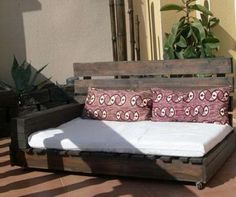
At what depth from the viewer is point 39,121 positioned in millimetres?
4199

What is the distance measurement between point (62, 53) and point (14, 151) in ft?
10.9

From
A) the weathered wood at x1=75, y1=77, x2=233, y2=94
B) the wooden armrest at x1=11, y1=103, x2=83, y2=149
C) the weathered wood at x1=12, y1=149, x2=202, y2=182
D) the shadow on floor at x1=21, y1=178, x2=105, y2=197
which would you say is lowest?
the shadow on floor at x1=21, y1=178, x2=105, y2=197

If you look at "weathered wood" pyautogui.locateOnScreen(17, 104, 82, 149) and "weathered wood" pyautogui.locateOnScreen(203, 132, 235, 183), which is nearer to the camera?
"weathered wood" pyautogui.locateOnScreen(203, 132, 235, 183)

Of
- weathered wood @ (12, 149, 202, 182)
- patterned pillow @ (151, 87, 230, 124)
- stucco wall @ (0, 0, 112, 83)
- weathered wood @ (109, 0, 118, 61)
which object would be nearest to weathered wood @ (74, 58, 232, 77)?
patterned pillow @ (151, 87, 230, 124)

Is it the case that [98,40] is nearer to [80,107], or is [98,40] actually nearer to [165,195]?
[80,107]

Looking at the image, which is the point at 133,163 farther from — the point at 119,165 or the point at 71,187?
the point at 71,187

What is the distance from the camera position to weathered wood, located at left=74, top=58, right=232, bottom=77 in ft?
13.9

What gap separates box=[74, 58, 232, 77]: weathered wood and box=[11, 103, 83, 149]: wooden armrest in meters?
0.58

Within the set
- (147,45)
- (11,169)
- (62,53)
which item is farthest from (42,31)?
(11,169)

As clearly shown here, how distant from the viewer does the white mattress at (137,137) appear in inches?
135

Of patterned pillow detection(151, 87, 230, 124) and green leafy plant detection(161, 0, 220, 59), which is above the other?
green leafy plant detection(161, 0, 220, 59)

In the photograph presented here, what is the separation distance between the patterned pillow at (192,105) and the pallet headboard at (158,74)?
161 mm

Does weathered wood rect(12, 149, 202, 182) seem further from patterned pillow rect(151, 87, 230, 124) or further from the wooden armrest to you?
patterned pillow rect(151, 87, 230, 124)

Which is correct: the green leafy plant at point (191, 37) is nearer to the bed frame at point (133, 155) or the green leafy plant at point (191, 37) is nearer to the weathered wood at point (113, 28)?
the weathered wood at point (113, 28)
